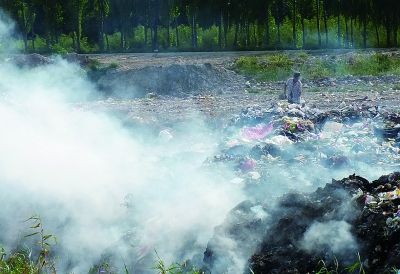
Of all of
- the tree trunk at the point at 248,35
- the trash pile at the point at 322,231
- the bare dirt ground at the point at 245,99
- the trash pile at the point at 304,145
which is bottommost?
the bare dirt ground at the point at 245,99

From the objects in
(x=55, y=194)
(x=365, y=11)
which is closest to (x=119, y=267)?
(x=55, y=194)

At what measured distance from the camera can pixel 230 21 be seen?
28.2 meters

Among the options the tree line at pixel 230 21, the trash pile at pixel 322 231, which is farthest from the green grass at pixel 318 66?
the trash pile at pixel 322 231

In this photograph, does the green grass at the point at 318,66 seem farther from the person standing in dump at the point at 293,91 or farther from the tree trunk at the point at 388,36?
the person standing in dump at the point at 293,91

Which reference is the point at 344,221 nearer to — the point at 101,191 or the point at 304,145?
the point at 101,191

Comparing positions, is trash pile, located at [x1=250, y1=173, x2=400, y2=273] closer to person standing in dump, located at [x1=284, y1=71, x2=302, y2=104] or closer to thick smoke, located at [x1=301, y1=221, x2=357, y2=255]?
thick smoke, located at [x1=301, y1=221, x2=357, y2=255]

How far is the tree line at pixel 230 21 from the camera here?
26688 mm

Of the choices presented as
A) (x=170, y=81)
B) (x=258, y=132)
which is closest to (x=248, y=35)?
(x=170, y=81)

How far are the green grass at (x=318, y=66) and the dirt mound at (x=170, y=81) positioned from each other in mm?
1448

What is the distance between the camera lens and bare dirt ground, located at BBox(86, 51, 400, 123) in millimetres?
13029

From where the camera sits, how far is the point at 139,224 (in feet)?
19.3

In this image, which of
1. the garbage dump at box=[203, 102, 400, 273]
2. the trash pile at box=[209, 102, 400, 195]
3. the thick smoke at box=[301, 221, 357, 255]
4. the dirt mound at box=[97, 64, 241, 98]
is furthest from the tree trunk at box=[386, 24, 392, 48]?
the thick smoke at box=[301, 221, 357, 255]

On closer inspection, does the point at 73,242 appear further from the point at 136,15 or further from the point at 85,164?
the point at 136,15

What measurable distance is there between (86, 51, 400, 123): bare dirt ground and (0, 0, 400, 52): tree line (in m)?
8.13
